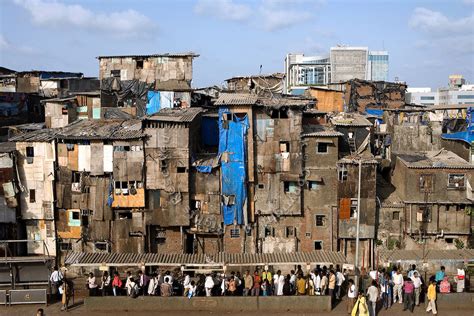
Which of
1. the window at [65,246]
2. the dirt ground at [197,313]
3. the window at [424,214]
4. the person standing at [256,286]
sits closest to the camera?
the dirt ground at [197,313]

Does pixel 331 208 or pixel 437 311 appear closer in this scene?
pixel 437 311

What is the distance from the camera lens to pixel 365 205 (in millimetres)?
33312

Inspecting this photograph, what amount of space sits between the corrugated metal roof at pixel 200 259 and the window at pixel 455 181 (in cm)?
1044

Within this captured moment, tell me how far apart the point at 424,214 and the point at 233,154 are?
13414 millimetres

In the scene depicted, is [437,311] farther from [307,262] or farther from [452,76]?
[452,76]

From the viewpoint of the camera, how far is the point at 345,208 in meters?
33.3

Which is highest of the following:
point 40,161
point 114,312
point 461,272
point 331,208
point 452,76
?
point 452,76

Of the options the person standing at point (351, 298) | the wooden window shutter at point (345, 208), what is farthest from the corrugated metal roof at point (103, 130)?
the person standing at point (351, 298)

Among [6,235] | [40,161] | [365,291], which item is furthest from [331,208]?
[6,235]

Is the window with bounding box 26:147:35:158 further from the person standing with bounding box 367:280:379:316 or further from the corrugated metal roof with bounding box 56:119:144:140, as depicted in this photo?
the person standing with bounding box 367:280:379:316

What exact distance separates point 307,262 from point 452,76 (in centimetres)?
16367

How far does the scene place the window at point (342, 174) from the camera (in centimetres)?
3303

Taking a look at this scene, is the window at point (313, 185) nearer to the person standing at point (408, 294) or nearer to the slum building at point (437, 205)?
the slum building at point (437, 205)

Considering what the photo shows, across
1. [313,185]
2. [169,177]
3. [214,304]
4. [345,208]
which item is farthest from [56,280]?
[345,208]
